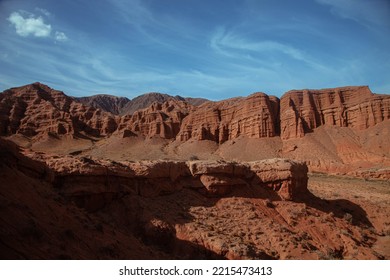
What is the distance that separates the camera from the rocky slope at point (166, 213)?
1101cm

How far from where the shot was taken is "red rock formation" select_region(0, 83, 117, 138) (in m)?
105

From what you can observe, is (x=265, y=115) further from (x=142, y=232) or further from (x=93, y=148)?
(x=142, y=232)

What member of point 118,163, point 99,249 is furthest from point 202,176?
point 99,249

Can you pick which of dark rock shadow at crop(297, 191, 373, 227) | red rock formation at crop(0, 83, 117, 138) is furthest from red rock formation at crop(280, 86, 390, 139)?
red rock formation at crop(0, 83, 117, 138)

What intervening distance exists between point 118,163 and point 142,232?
3.83 metres

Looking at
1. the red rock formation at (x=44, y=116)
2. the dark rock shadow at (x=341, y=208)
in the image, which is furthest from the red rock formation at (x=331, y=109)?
the red rock formation at (x=44, y=116)

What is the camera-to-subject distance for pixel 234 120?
91.1 meters

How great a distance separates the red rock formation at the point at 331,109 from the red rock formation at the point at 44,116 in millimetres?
58353

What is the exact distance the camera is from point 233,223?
18.2 meters

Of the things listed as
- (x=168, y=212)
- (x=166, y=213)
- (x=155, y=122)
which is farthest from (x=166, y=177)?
(x=155, y=122)

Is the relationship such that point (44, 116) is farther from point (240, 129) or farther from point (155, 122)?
point (240, 129)

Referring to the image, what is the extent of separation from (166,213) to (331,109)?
7196cm

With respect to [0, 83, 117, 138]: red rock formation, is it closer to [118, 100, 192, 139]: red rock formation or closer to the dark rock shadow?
[118, 100, 192, 139]: red rock formation

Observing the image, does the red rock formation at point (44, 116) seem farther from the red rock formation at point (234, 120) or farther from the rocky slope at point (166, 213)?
the rocky slope at point (166, 213)
